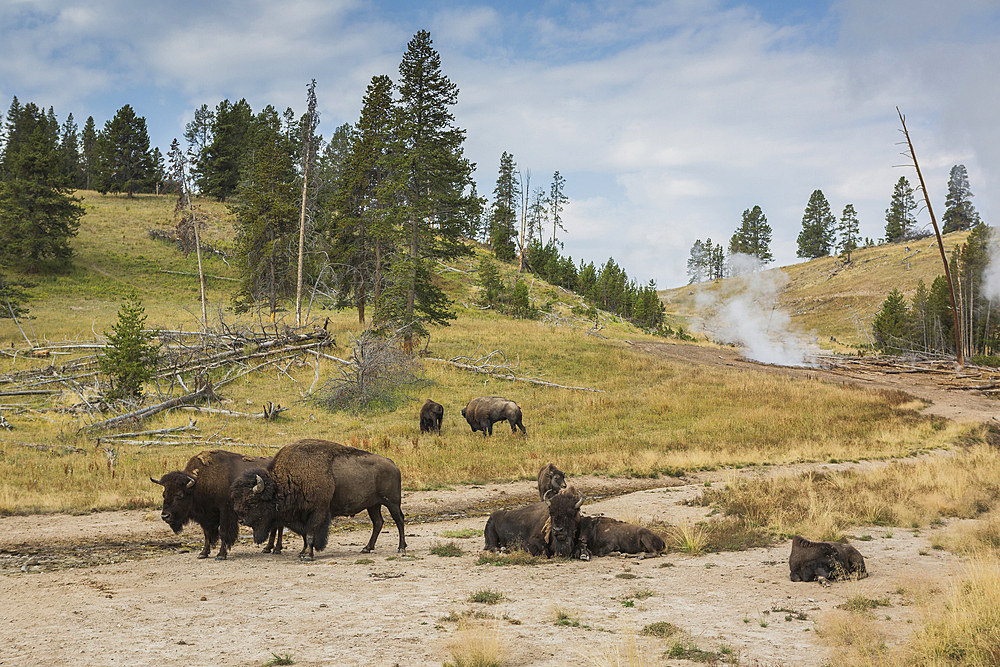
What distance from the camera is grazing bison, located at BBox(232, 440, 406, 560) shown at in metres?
9.87

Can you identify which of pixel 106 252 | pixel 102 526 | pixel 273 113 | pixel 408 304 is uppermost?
pixel 273 113

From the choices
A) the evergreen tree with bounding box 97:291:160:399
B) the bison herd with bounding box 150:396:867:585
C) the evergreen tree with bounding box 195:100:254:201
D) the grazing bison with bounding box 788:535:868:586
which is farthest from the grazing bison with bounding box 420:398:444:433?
the evergreen tree with bounding box 195:100:254:201

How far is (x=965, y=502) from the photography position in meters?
13.5

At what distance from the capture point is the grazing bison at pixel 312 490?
9867mm

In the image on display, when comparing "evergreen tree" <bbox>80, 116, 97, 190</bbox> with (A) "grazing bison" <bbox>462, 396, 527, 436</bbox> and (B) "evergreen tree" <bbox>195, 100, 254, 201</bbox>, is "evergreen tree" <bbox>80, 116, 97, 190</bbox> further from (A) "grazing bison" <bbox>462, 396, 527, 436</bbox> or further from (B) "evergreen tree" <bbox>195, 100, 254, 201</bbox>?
(A) "grazing bison" <bbox>462, 396, 527, 436</bbox>

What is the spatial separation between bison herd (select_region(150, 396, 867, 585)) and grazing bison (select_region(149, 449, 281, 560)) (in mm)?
16

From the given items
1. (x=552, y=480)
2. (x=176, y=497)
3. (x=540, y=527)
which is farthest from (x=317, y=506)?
(x=552, y=480)

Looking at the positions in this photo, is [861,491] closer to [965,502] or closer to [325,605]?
[965,502]

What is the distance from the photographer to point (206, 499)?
34.9 ft

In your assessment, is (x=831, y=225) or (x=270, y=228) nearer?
(x=270, y=228)

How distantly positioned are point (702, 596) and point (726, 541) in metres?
3.26

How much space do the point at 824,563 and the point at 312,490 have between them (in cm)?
769

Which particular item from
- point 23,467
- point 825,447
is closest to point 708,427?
point 825,447

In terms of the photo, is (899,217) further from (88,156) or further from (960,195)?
(88,156)
